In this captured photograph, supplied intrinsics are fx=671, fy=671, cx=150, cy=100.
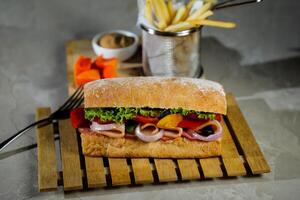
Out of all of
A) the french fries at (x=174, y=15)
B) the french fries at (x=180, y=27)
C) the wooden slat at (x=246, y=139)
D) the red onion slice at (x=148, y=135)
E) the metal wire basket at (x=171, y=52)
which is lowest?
the wooden slat at (x=246, y=139)

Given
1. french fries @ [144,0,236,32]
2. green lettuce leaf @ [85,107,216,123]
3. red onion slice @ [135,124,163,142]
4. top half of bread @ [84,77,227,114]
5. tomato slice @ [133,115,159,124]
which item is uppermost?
french fries @ [144,0,236,32]

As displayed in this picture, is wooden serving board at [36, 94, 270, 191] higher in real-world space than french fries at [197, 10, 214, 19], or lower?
lower

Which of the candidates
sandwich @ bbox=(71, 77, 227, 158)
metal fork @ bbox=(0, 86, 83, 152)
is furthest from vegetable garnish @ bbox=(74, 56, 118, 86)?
sandwich @ bbox=(71, 77, 227, 158)

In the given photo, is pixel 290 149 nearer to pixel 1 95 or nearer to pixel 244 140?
pixel 244 140

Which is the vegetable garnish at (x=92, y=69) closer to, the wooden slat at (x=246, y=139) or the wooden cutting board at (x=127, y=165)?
the wooden cutting board at (x=127, y=165)

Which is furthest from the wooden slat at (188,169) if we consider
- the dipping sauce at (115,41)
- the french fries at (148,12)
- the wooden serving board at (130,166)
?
the dipping sauce at (115,41)

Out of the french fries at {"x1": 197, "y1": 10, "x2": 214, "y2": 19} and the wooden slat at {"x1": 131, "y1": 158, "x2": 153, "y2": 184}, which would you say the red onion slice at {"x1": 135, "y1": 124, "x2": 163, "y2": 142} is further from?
the french fries at {"x1": 197, "y1": 10, "x2": 214, "y2": 19}
